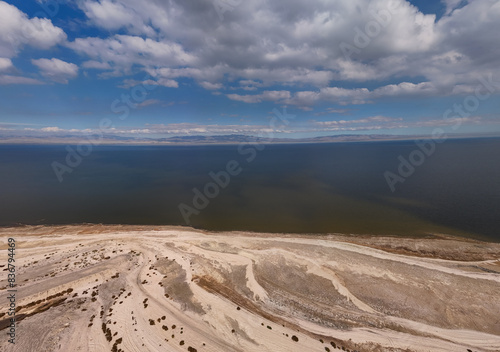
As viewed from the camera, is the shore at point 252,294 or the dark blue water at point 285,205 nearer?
the shore at point 252,294

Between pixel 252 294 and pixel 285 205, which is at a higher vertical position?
pixel 285 205

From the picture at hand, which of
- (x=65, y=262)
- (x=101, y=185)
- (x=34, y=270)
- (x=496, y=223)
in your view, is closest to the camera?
(x=34, y=270)

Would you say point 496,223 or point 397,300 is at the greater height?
point 496,223

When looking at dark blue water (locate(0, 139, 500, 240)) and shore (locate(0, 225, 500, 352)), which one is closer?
shore (locate(0, 225, 500, 352))

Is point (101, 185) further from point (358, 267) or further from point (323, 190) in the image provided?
point (358, 267)

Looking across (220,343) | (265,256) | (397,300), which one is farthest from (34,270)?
(397,300)

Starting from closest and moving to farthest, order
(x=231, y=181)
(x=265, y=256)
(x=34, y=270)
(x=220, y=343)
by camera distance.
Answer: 1. (x=220, y=343)
2. (x=34, y=270)
3. (x=265, y=256)
4. (x=231, y=181)

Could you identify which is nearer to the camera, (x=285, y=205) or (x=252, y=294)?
(x=252, y=294)

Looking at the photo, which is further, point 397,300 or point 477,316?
point 397,300
